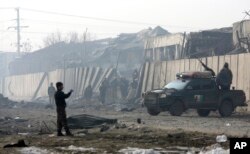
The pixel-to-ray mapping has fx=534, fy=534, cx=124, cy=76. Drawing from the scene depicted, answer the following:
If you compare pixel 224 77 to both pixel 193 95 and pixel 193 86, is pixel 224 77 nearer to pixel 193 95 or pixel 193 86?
pixel 193 86

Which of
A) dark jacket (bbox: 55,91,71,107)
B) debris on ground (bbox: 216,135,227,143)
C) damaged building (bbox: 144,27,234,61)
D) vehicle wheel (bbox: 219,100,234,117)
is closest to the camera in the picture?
debris on ground (bbox: 216,135,227,143)

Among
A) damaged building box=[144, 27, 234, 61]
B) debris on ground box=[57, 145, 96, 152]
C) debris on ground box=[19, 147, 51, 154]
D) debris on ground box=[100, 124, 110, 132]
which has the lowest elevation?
debris on ground box=[19, 147, 51, 154]

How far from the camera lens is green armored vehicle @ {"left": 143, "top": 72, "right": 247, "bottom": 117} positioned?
74.9 feet

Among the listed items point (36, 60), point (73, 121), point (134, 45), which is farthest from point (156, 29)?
point (73, 121)

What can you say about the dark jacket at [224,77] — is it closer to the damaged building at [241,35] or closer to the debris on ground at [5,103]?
the damaged building at [241,35]

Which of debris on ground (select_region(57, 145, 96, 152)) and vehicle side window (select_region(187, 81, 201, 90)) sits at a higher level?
vehicle side window (select_region(187, 81, 201, 90))

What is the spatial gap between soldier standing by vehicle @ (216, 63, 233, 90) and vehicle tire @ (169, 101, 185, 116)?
197 cm

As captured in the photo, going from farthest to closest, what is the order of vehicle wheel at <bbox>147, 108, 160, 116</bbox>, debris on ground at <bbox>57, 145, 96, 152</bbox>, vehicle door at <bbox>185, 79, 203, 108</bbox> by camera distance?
vehicle wheel at <bbox>147, 108, 160, 116</bbox> → vehicle door at <bbox>185, 79, 203, 108</bbox> → debris on ground at <bbox>57, 145, 96, 152</bbox>

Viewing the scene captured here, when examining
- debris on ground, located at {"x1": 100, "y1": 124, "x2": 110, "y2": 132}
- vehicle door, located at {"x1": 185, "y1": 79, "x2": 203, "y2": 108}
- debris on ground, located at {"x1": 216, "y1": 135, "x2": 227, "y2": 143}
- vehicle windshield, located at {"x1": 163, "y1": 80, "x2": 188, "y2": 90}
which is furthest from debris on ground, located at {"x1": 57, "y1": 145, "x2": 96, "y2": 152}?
vehicle windshield, located at {"x1": 163, "y1": 80, "x2": 188, "y2": 90}

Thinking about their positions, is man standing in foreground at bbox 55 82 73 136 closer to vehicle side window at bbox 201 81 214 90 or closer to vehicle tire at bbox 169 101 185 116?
vehicle tire at bbox 169 101 185 116

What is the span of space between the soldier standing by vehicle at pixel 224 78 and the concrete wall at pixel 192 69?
4.37 meters

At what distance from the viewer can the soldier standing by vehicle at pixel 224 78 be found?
909 inches

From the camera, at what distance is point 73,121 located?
18547 mm

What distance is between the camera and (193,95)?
2306 centimetres
